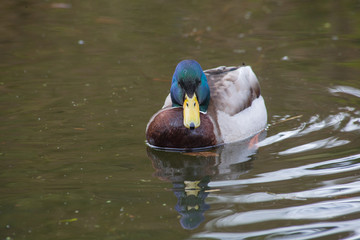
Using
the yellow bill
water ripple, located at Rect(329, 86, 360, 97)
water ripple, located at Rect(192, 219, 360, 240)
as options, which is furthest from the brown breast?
water ripple, located at Rect(329, 86, 360, 97)

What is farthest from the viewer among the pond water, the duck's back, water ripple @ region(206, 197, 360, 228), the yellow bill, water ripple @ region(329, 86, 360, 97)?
water ripple @ region(329, 86, 360, 97)

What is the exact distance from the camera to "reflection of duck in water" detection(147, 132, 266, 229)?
16.5ft

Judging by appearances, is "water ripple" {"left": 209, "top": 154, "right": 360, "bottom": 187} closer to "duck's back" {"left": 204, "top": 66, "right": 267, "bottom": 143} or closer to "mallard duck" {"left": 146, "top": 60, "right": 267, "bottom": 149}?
"mallard duck" {"left": 146, "top": 60, "right": 267, "bottom": 149}

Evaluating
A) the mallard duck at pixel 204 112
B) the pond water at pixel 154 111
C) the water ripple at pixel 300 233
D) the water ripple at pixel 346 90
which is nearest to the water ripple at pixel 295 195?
the pond water at pixel 154 111

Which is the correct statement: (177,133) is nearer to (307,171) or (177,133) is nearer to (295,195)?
(307,171)

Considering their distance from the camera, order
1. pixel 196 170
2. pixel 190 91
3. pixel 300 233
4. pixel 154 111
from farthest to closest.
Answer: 1. pixel 154 111
2. pixel 190 91
3. pixel 196 170
4. pixel 300 233

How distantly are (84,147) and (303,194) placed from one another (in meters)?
2.51

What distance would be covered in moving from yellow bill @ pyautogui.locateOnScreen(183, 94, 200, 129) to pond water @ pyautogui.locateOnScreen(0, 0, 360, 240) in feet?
1.30

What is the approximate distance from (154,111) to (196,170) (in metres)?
1.73

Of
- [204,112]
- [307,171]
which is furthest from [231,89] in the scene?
[307,171]

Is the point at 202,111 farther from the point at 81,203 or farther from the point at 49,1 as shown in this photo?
the point at 49,1

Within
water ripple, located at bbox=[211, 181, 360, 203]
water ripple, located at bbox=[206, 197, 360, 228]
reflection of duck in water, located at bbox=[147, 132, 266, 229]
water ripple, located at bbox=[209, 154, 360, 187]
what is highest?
water ripple, located at bbox=[206, 197, 360, 228]

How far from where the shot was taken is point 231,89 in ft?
23.6

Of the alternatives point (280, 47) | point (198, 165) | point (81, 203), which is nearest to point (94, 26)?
point (280, 47)
